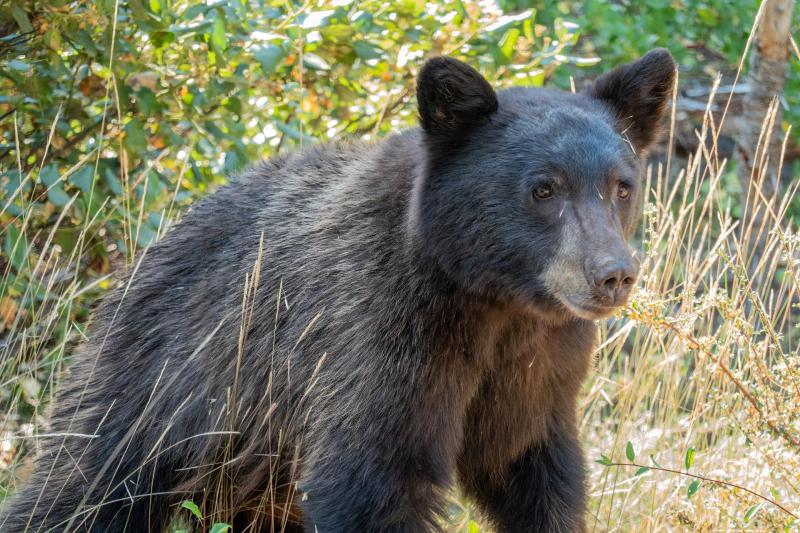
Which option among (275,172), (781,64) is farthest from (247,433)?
(781,64)

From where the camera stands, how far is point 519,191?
3812mm

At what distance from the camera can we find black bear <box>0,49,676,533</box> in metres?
3.82

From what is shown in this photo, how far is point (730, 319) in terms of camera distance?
13.4ft

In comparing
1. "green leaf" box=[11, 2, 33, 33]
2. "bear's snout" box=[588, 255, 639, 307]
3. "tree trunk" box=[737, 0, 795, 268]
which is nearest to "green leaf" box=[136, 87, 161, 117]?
"green leaf" box=[11, 2, 33, 33]

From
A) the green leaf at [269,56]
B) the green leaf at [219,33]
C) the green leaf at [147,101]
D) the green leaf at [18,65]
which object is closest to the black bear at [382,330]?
the green leaf at [219,33]

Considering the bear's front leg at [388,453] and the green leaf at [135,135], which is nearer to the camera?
the bear's front leg at [388,453]

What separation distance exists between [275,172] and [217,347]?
804 mm

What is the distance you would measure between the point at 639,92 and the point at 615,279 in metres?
1.00

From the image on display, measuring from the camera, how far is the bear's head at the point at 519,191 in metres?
3.70

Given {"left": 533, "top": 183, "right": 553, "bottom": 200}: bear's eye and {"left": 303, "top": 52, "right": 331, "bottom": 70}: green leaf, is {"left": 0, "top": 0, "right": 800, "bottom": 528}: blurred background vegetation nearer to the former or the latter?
{"left": 303, "top": 52, "right": 331, "bottom": 70}: green leaf

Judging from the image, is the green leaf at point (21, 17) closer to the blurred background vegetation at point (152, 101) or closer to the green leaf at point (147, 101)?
the blurred background vegetation at point (152, 101)

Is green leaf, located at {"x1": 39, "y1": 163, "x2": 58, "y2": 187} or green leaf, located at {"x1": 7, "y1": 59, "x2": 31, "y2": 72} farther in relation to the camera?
green leaf, located at {"x1": 7, "y1": 59, "x2": 31, "y2": 72}

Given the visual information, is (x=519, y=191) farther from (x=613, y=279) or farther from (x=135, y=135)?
(x=135, y=135)

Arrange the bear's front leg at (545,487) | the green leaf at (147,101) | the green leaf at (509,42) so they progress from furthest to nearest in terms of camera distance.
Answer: the green leaf at (509,42) < the green leaf at (147,101) < the bear's front leg at (545,487)
